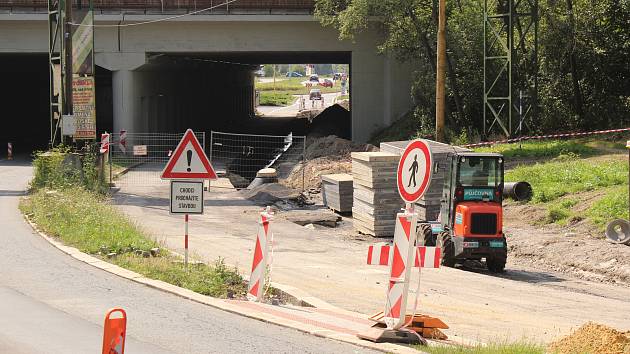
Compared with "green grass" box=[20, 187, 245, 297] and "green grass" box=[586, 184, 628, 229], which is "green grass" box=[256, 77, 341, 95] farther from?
"green grass" box=[20, 187, 245, 297]

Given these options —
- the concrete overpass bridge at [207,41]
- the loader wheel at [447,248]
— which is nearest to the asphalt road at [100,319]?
the loader wheel at [447,248]

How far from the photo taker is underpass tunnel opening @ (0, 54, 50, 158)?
207ft

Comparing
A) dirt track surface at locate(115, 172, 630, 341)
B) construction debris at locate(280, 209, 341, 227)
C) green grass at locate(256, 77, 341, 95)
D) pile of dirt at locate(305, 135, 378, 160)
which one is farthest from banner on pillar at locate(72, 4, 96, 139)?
green grass at locate(256, 77, 341, 95)

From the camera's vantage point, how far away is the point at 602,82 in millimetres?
37781

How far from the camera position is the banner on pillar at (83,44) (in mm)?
31422

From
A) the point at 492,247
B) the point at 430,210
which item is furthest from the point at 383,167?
the point at 492,247

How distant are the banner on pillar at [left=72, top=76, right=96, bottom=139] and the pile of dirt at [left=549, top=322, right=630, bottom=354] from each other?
23354 mm

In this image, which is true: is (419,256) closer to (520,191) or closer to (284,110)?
(520,191)

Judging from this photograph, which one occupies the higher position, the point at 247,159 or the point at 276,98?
the point at 276,98

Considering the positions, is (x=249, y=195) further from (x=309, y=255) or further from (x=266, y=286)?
(x=266, y=286)

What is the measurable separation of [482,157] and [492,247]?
69.3 inches

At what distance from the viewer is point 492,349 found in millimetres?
9852

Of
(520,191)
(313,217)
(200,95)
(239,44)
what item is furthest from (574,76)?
(200,95)

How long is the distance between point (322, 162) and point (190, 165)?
71.6 feet
